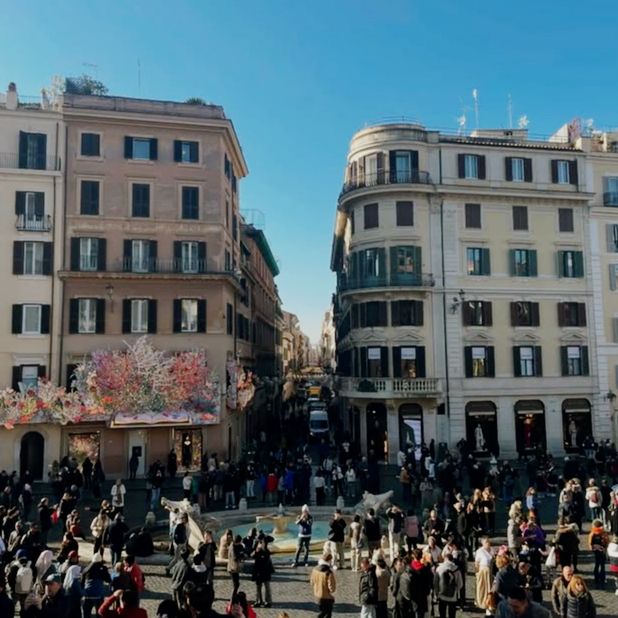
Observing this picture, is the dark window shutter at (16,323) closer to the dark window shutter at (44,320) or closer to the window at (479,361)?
the dark window shutter at (44,320)

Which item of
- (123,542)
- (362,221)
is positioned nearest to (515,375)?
(362,221)

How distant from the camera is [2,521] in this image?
16.6 meters

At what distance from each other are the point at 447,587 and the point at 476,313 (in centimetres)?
2833

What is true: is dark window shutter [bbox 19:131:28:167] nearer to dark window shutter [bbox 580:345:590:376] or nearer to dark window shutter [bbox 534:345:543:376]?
dark window shutter [bbox 534:345:543:376]

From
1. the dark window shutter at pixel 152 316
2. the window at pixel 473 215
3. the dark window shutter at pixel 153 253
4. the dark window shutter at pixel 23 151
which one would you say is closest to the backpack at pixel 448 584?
the dark window shutter at pixel 152 316

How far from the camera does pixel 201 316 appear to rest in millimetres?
33938

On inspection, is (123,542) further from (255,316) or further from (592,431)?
(255,316)

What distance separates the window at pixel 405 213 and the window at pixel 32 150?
2145cm

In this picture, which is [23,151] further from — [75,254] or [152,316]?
[152,316]

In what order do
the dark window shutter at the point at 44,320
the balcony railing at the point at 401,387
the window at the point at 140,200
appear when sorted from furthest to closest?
Answer: 1. the balcony railing at the point at 401,387
2. the window at the point at 140,200
3. the dark window shutter at the point at 44,320

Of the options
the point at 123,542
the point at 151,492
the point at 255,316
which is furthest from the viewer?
the point at 255,316

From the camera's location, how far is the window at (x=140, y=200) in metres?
34.2

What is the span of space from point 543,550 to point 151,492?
1724 centimetres

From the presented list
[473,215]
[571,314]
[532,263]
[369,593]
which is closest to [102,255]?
[473,215]
